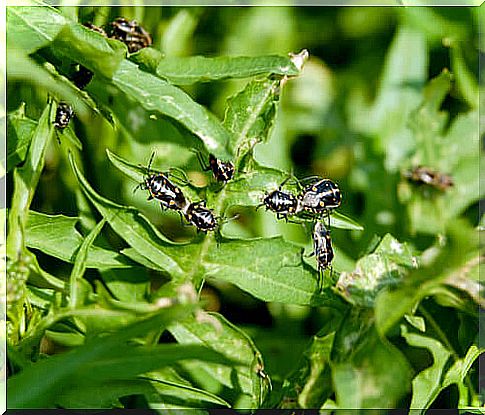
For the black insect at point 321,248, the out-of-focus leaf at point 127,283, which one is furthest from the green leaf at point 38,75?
the black insect at point 321,248

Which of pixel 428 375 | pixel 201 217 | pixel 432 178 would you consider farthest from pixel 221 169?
pixel 432 178

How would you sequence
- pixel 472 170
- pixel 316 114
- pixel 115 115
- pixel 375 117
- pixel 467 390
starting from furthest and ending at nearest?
pixel 316 114
pixel 375 117
pixel 472 170
pixel 115 115
pixel 467 390

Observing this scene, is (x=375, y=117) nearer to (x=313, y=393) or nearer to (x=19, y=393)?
(x=313, y=393)

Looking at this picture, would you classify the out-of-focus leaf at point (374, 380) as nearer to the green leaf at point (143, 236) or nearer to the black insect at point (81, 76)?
the green leaf at point (143, 236)

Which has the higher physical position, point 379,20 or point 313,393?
point 379,20

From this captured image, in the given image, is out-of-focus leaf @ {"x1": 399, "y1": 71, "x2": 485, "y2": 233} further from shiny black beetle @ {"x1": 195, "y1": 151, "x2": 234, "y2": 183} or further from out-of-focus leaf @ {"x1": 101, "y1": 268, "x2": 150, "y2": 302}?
out-of-focus leaf @ {"x1": 101, "y1": 268, "x2": 150, "y2": 302}

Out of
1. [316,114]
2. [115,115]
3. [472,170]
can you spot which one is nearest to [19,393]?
[115,115]

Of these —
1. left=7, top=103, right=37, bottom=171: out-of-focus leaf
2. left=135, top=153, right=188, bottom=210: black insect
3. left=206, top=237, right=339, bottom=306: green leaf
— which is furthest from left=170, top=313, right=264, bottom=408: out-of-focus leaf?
left=7, top=103, right=37, bottom=171: out-of-focus leaf
